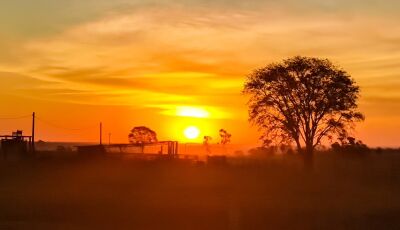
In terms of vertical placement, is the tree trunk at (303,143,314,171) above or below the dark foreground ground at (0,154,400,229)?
above

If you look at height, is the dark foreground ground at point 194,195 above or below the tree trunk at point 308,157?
below

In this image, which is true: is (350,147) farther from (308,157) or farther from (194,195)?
(194,195)

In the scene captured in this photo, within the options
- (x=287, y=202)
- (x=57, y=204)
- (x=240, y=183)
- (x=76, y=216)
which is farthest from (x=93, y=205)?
(x=240, y=183)

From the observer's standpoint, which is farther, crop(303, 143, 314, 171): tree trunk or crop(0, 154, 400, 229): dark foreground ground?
crop(303, 143, 314, 171): tree trunk

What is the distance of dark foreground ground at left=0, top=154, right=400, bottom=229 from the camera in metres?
24.8

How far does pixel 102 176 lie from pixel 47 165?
9.15 meters

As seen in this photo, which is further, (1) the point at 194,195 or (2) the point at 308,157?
(2) the point at 308,157

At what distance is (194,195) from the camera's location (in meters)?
37.0

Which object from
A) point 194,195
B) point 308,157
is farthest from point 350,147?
point 194,195

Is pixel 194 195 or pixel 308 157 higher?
pixel 308 157

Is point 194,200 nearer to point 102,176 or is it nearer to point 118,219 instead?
point 118,219

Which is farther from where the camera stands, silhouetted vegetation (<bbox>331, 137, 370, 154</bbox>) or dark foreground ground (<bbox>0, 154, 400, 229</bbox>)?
silhouetted vegetation (<bbox>331, 137, 370, 154</bbox>)

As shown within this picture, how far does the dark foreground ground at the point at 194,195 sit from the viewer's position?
2475 centimetres

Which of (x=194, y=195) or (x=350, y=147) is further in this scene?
(x=350, y=147)
